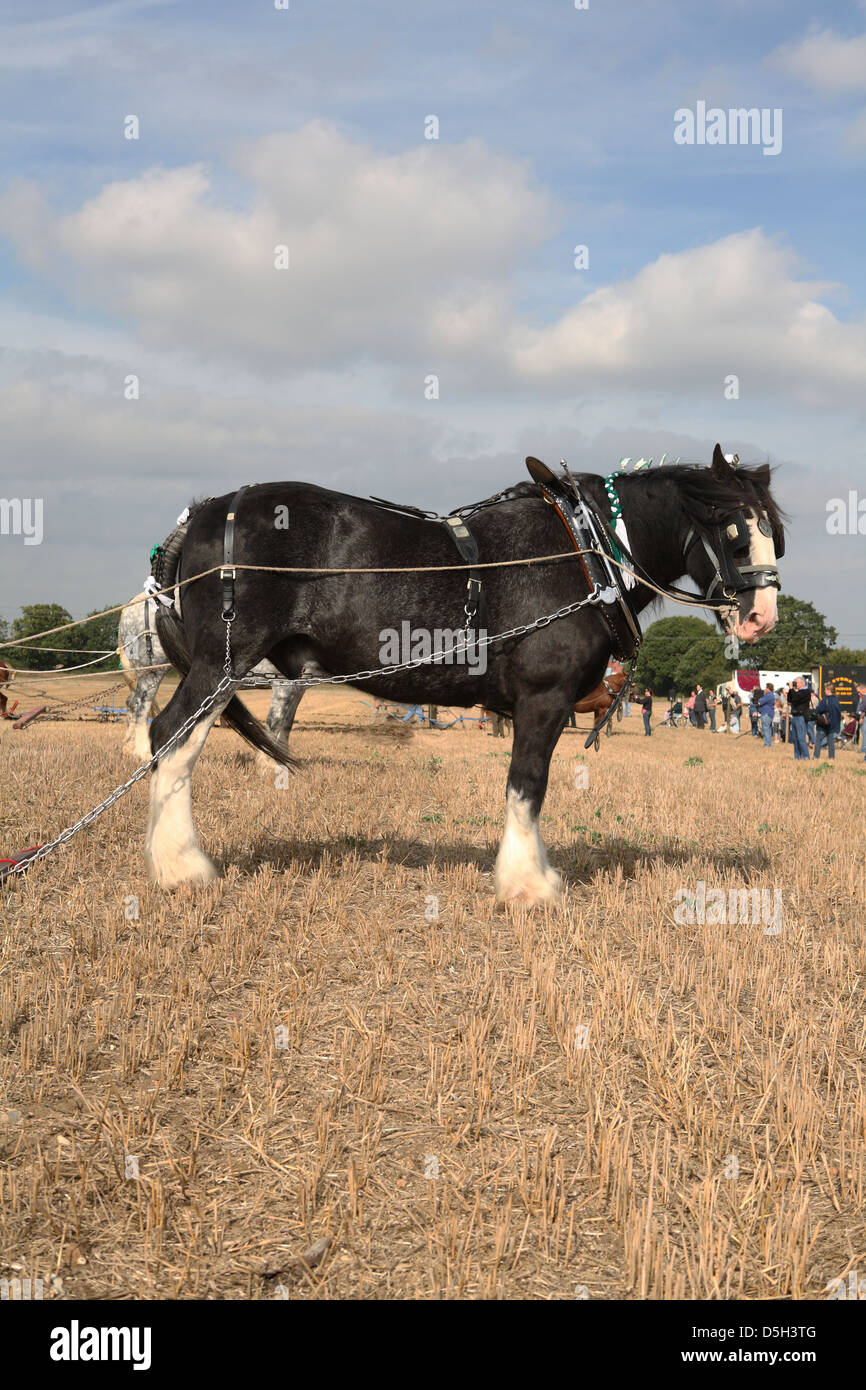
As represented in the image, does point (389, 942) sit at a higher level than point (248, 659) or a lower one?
lower

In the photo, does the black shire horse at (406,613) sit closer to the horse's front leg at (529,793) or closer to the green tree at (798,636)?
the horse's front leg at (529,793)

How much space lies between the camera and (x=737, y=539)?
659cm

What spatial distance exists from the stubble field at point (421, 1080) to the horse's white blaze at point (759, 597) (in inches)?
79.5

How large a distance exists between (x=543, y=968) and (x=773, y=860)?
4.36m

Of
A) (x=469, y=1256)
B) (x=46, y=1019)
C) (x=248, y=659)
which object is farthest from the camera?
(x=248, y=659)

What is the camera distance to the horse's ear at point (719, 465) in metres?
6.55

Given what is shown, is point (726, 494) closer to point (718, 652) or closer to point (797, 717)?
point (797, 717)

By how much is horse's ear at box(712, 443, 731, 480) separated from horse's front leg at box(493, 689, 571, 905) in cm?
191

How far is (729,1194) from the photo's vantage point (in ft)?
9.97

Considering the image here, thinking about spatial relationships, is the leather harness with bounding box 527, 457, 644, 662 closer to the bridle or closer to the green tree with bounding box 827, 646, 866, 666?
the bridle

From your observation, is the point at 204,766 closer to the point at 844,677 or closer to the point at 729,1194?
the point at 729,1194

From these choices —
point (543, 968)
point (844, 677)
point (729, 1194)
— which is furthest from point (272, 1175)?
point (844, 677)

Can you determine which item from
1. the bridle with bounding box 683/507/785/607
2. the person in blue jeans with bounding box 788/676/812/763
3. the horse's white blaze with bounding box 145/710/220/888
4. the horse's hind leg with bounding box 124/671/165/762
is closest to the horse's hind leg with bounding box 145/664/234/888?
the horse's white blaze with bounding box 145/710/220/888

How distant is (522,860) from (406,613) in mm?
1853
